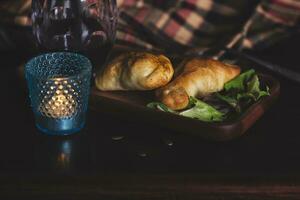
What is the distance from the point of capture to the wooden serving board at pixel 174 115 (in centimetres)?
68

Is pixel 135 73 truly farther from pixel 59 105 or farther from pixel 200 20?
pixel 200 20

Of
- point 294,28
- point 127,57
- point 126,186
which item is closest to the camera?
point 126,186

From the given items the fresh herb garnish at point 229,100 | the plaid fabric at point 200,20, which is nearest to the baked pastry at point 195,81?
the fresh herb garnish at point 229,100

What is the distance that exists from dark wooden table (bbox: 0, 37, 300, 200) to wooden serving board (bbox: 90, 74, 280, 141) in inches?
0.5

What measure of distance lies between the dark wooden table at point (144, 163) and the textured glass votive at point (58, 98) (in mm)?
15

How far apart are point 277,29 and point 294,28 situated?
0.11 ft

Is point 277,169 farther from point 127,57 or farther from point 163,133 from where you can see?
point 127,57

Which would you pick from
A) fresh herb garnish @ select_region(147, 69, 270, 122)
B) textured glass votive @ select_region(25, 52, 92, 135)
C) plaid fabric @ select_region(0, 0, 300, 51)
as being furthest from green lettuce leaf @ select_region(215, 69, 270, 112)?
plaid fabric @ select_region(0, 0, 300, 51)

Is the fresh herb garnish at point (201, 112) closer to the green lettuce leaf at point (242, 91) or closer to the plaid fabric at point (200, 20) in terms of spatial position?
the green lettuce leaf at point (242, 91)

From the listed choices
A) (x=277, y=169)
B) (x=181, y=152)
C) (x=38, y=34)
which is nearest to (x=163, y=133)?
(x=181, y=152)

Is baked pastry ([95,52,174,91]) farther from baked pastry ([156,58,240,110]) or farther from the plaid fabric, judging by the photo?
the plaid fabric

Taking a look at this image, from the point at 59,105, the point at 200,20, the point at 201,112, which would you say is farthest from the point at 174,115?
the point at 200,20

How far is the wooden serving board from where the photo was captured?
0.68m

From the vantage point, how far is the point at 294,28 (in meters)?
1.15
